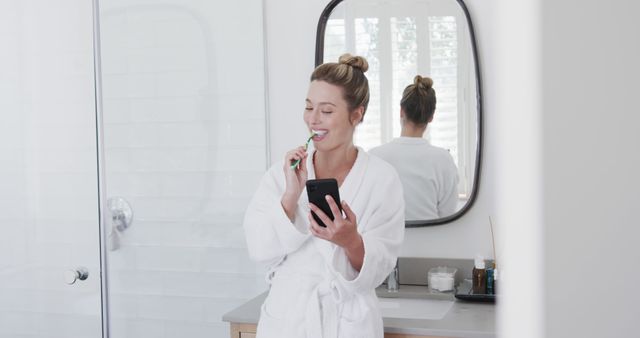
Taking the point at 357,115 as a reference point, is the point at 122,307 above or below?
below

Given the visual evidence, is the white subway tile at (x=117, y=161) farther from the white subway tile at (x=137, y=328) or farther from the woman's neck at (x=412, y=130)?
the woman's neck at (x=412, y=130)

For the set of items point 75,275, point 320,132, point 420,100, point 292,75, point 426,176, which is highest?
point 292,75

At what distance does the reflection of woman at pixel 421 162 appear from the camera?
7.82 ft

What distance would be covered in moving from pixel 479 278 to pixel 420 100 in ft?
2.11

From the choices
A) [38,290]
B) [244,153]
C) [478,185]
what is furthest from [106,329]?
[478,185]

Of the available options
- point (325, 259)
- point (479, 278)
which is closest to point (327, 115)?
point (325, 259)

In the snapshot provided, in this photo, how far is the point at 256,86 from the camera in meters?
2.54

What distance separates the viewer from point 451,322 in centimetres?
196

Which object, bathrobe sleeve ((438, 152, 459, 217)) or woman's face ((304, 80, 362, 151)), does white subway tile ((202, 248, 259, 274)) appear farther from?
bathrobe sleeve ((438, 152, 459, 217))

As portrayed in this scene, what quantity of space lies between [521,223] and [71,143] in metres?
1.83

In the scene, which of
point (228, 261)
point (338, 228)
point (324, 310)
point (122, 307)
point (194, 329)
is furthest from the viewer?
point (228, 261)

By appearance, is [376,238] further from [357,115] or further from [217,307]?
[217,307]

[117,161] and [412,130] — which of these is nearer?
[117,161]

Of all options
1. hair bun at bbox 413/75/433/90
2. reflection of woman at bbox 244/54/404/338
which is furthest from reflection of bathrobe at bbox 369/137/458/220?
reflection of woman at bbox 244/54/404/338
